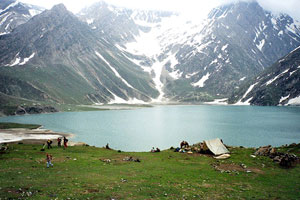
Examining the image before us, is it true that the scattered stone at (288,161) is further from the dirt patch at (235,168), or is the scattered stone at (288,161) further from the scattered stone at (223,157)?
the scattered stone at (223,157)

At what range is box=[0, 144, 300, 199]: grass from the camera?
81.1 feet

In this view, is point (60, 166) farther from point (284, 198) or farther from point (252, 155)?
point (252, 155)

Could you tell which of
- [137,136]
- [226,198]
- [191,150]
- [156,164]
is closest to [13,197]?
[226,198]

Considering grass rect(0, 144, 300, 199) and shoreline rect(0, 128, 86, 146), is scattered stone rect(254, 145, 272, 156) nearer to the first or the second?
grass rect(0, 144, 300, 199)

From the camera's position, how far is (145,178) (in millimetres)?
31000

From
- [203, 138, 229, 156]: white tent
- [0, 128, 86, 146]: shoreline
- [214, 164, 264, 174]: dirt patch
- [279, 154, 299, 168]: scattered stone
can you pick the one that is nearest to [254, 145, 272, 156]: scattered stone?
[203, 138, 229, 156]: white tent

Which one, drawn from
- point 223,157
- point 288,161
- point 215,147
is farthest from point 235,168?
point 215,147

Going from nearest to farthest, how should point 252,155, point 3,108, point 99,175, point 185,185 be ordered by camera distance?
point 185,185
point 99,175
point 252,155
point 3,108

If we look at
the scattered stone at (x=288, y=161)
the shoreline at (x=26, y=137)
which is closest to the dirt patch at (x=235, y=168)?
the scattered stone at (x=288, y=161)

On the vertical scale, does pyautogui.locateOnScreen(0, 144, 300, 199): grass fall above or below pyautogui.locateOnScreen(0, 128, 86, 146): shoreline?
above

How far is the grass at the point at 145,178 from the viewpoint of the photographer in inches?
974

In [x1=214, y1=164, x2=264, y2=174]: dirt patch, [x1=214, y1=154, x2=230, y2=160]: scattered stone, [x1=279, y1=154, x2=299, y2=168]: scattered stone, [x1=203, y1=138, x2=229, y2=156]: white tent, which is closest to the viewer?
[x1=214, y1=164, x2=264, y2=174]: dirt patch

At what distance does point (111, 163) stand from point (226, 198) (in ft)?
67.4

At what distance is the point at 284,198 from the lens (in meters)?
24.8
